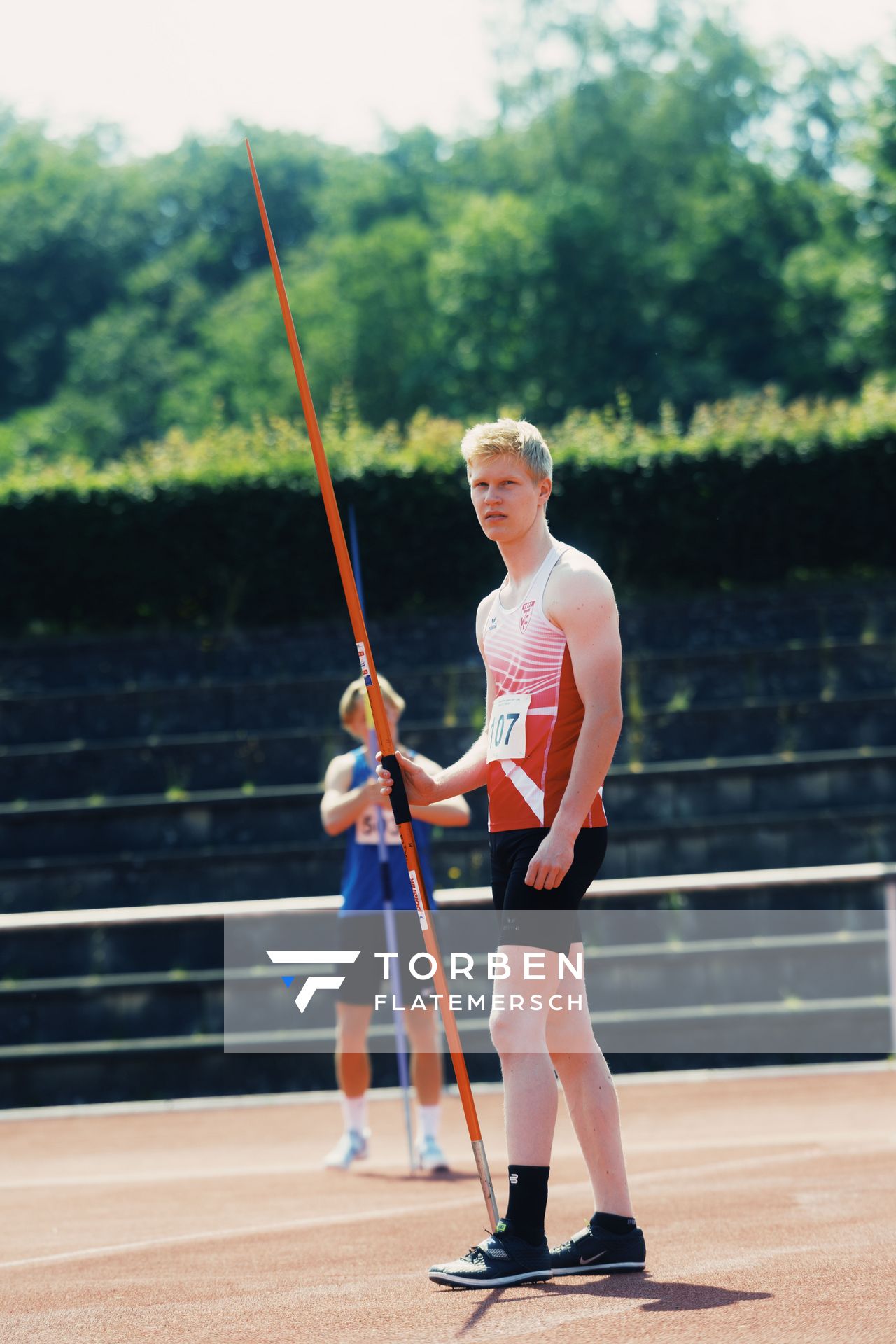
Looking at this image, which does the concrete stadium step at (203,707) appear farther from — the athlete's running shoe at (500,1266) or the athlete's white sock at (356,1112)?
the athlete's running shoe at (500,1266)

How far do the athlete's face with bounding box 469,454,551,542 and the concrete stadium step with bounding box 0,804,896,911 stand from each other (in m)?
6.72

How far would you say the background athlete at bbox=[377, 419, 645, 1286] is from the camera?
3.94m

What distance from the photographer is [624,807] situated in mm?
11406

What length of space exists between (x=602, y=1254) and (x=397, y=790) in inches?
48.8

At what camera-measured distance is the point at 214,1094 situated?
31.7 feet

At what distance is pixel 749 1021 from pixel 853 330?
29.3 m

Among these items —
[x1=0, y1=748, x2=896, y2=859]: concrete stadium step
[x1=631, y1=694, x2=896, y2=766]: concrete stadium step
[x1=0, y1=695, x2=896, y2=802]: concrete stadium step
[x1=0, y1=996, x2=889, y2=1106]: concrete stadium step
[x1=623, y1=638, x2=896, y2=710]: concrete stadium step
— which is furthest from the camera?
[x1=623, y1=638, x2=896, y2=710]: concrete stadium step

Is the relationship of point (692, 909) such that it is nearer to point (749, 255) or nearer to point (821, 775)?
point (821, 775)

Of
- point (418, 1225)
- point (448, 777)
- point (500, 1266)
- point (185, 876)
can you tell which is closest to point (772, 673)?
point (185, 876)

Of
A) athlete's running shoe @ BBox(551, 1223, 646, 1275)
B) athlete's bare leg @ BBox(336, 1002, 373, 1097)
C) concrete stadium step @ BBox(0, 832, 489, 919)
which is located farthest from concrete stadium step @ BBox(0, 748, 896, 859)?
athlete's running shoe @ BBox(551, 1223, 646, 1275)

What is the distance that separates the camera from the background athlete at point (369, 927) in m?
6.96

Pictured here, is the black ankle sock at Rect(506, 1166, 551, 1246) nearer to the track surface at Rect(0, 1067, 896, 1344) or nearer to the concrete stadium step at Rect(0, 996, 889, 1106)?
the track surface at Rect(0, 1067, 896, 1344)

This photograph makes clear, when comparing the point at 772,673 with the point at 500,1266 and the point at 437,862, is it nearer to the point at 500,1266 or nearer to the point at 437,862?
the point at 437,862

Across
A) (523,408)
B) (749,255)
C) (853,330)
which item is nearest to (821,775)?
(853,330)
